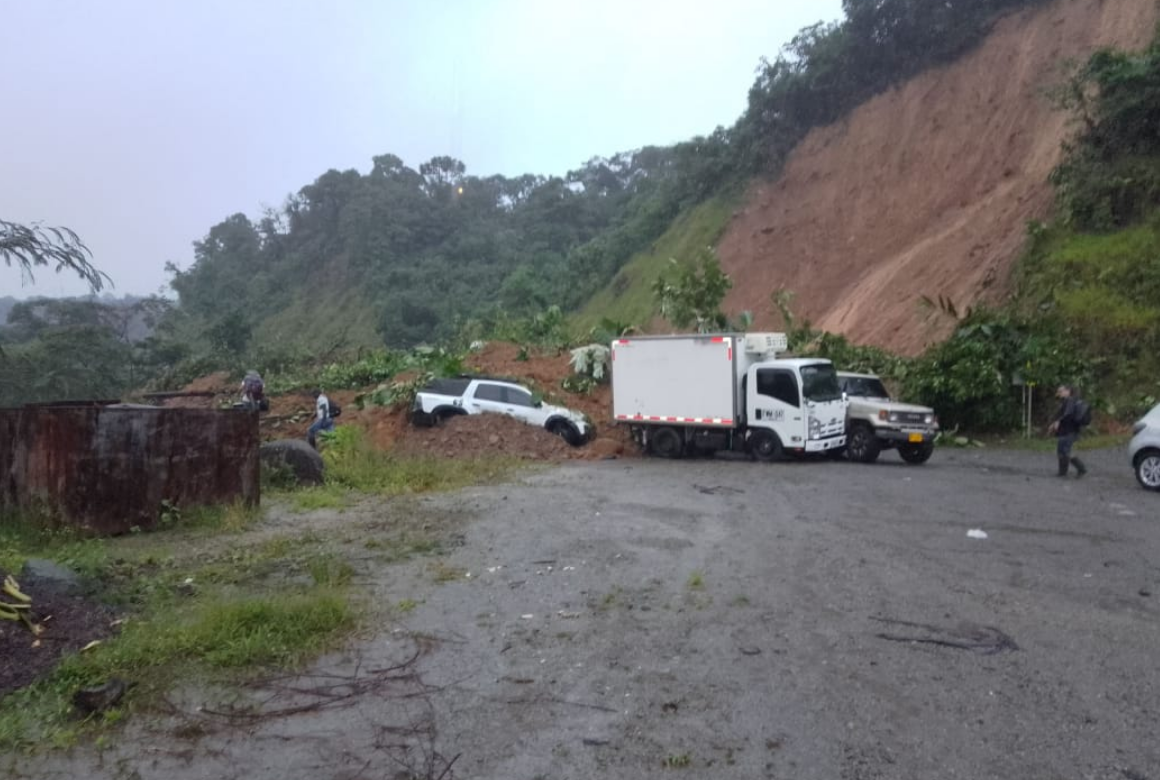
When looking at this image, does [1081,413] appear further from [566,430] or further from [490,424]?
[490,424]

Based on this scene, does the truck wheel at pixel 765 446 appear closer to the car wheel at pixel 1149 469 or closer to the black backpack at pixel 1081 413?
the black backpack at pixel 1081 413

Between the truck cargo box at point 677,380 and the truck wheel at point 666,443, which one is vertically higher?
the truck cargo box at point 677,380

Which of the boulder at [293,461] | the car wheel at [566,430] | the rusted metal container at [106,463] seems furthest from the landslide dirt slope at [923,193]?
the rusted metal container at [106,463]

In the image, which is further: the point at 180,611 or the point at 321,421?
the point at 321,421

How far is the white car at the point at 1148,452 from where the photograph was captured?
14383mm

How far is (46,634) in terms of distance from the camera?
734cm

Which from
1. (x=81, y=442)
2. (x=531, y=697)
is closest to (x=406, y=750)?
(x=531, y=697)

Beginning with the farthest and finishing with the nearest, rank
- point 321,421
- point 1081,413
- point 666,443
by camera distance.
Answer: point 666,443 < point 321,421 < point 1081,413

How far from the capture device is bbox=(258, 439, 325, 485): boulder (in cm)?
1661

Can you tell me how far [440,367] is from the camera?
26734mm

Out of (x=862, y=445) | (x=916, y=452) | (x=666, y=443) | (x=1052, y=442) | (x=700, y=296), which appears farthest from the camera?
(x=700, y=296)

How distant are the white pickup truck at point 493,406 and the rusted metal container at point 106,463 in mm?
10179

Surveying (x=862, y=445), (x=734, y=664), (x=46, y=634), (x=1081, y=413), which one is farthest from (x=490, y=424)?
(x=734, y=664)

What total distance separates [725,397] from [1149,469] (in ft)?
24.6
